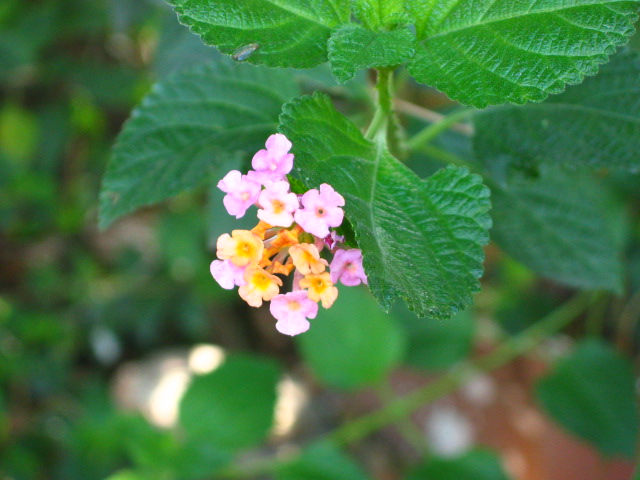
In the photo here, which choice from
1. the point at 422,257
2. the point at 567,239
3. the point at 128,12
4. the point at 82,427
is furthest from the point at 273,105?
the point at 82,427

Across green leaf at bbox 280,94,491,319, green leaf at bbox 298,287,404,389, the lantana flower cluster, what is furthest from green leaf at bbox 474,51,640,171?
green leaf at bbox 298,287,404,389

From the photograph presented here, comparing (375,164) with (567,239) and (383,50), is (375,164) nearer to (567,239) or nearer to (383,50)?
(383,50)

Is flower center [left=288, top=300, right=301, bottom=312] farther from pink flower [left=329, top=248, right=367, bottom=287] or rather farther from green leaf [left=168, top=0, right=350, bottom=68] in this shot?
green leaf [left=168, top=0, right=350, bottom=68]

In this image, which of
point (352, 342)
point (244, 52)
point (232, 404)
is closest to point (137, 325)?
point (232, 404)

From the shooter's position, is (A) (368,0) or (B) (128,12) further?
(B) (128,12)

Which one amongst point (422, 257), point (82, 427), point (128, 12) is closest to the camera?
point (422, 257)

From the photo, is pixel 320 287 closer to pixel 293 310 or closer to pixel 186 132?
pixel 293 310

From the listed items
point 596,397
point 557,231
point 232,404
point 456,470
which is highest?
point 557,231
